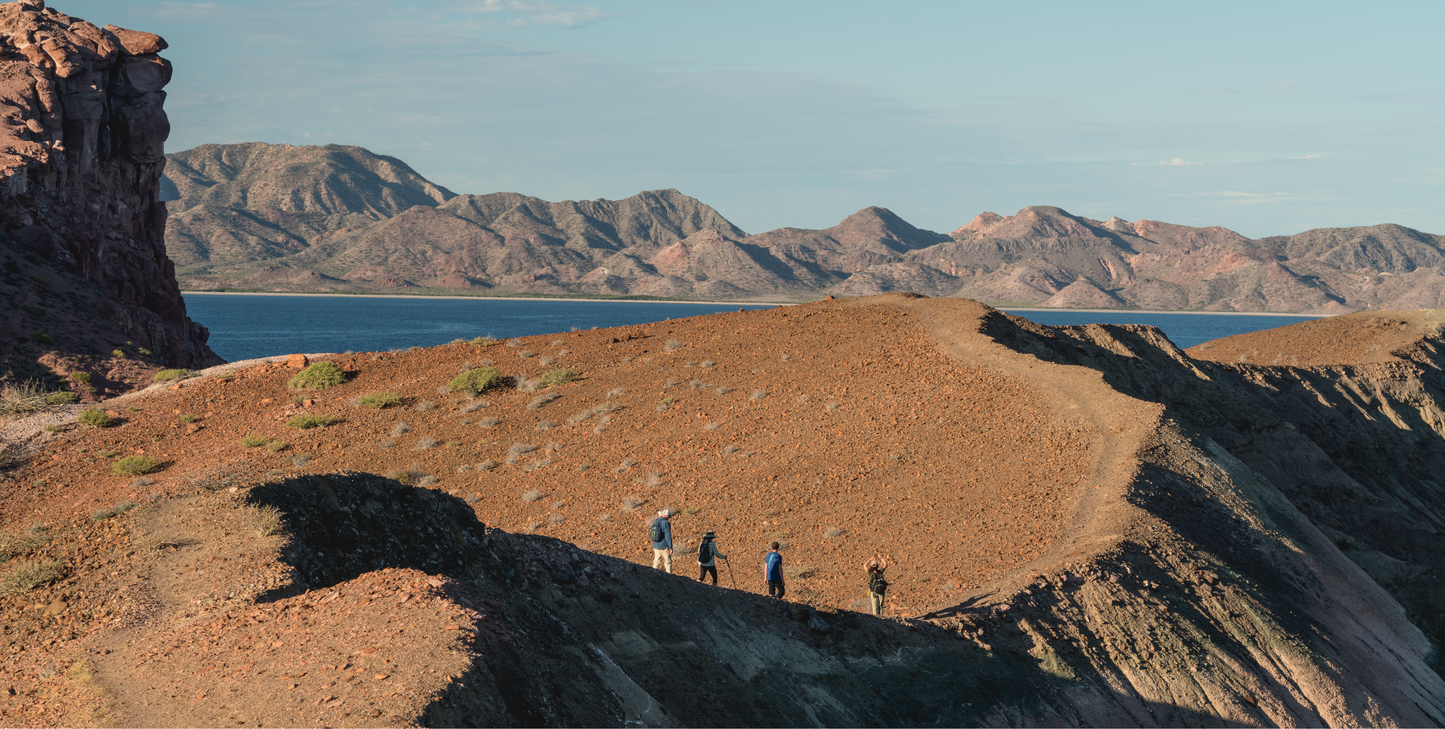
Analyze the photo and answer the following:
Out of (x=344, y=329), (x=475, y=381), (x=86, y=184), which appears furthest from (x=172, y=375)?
(x=344, y=329)

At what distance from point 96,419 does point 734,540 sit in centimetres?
2173

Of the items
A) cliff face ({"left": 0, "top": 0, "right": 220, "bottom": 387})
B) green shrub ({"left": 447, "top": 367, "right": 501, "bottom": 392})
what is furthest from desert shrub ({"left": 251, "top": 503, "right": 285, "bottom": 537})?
cliff face ({"left": 0, "top": 0, "right": 220, "bottom": 387})

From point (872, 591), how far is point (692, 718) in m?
6.72

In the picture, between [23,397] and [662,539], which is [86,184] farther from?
[662,539]

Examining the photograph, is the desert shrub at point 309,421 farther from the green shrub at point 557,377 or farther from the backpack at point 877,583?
Answer: the backpack at point 877,583

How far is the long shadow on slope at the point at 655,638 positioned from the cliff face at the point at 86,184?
37.4 meters

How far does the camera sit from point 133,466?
27141 millimetres

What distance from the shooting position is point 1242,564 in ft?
71.9

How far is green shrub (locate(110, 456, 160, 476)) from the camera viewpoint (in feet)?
88.3

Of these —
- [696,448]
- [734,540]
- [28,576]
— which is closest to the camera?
[28,576]

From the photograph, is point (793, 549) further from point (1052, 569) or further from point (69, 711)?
point (69, 711)

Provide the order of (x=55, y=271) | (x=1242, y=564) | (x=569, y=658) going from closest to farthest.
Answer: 1. (x=569, y=658)
2. (x=1242, y=564)
3. (x=55, y=271)

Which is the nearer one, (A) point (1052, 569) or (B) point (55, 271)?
(A) point (1052, 569)

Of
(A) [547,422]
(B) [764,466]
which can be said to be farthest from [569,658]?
(A) [547,422]
